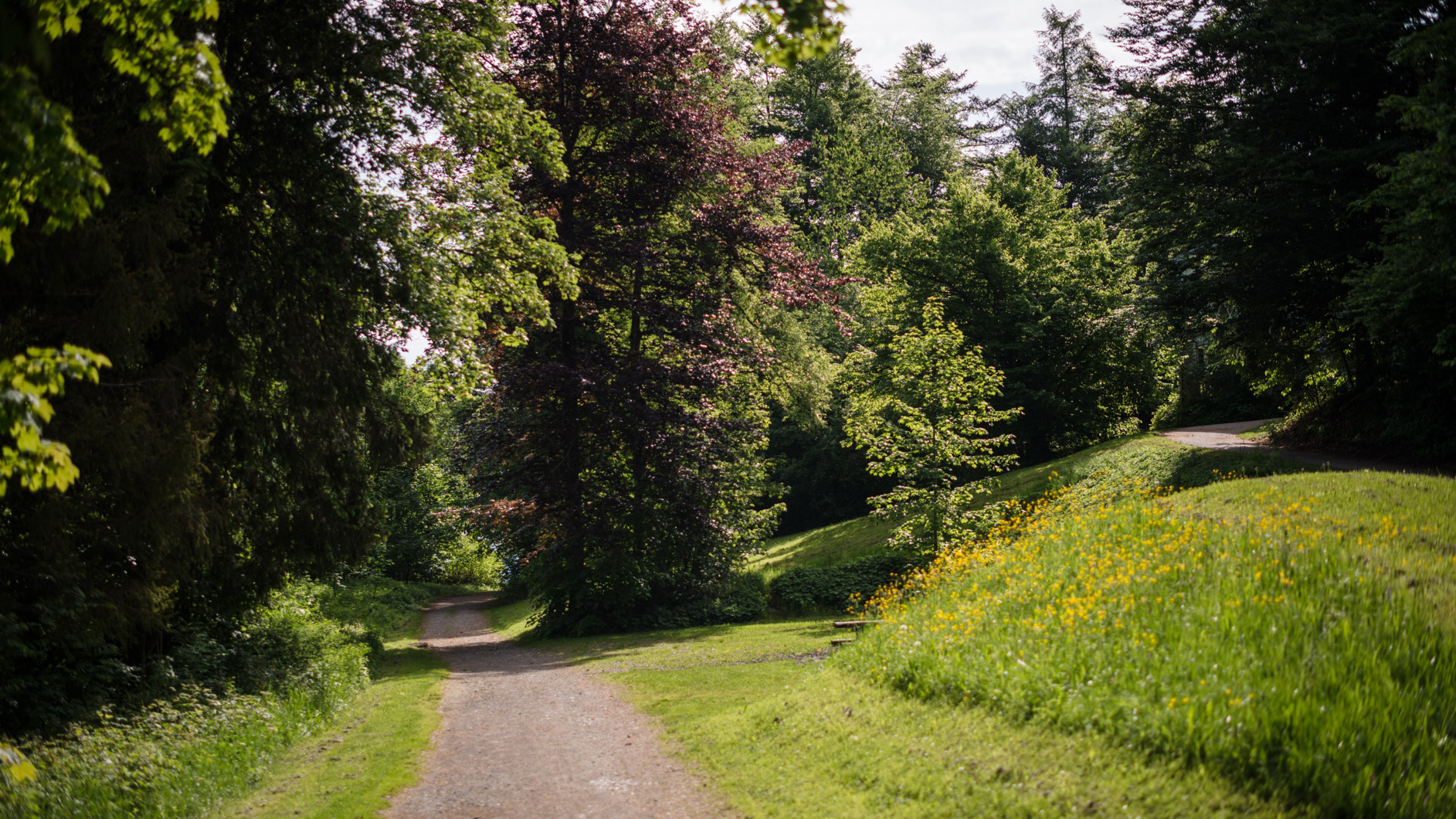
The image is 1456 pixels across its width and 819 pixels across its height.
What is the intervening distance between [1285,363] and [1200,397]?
37.7ft

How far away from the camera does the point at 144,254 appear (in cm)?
775

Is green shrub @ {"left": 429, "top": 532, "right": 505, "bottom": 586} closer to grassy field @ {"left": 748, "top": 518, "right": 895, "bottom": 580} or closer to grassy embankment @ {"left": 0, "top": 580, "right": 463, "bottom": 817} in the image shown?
grassy field @ {"left": 748, "top": 518, "right": 895, "bottom": 580}

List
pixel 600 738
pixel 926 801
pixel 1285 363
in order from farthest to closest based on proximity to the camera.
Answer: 1. pixel 1285 363
2. pixel 600 738
3. pixel 926 801

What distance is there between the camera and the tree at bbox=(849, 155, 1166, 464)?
95.5 ft

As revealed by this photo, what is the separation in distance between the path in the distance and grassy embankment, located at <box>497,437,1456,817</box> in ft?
1.47

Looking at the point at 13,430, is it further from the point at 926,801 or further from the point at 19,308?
the point at 926,801

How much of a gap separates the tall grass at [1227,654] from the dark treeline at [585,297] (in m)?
5.87

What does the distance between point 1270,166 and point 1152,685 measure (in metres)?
15.7

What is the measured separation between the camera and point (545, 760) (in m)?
8.37

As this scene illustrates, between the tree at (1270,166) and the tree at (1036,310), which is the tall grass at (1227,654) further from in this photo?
the tree at (1036,310)

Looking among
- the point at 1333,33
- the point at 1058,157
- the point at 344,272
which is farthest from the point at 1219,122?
the point at 1058,157

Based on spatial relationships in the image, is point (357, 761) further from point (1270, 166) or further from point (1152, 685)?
point (1270, 166)

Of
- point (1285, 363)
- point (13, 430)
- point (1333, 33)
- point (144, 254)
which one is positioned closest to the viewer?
point (13, 430)

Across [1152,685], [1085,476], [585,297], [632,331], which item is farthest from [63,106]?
[1085,476]
